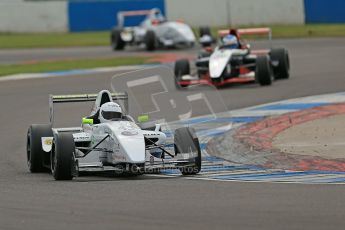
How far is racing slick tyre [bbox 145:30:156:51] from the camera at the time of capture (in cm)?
3953

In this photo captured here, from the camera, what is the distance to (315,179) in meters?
12.7

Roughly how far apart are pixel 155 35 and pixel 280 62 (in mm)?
13913

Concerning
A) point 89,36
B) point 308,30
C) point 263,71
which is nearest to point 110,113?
point 263,71

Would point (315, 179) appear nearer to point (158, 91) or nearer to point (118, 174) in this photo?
point (118, 174)

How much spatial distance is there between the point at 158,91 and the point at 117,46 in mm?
15273

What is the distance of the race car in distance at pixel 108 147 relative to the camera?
1312 cm

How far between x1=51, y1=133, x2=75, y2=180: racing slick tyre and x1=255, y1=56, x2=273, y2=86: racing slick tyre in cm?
1231

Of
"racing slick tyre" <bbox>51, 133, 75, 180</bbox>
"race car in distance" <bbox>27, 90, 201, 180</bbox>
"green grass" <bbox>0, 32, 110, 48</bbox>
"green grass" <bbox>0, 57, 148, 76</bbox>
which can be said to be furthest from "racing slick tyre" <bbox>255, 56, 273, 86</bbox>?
"green grass" <bbox>0, 32, 110, 48</bbox>

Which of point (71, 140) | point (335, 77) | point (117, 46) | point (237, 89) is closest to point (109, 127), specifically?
point (71, 140)

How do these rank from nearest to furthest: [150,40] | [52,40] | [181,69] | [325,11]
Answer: [181,69] < [150,40] < [325,11] < [52,40]

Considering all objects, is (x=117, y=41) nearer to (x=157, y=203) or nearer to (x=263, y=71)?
(x=263, y=71)

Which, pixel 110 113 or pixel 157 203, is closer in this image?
pixel 157 203

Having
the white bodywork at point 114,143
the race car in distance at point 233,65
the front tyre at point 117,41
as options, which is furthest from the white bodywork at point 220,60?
the front tyre at point 117,41

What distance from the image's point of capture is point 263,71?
2525 centimetres
